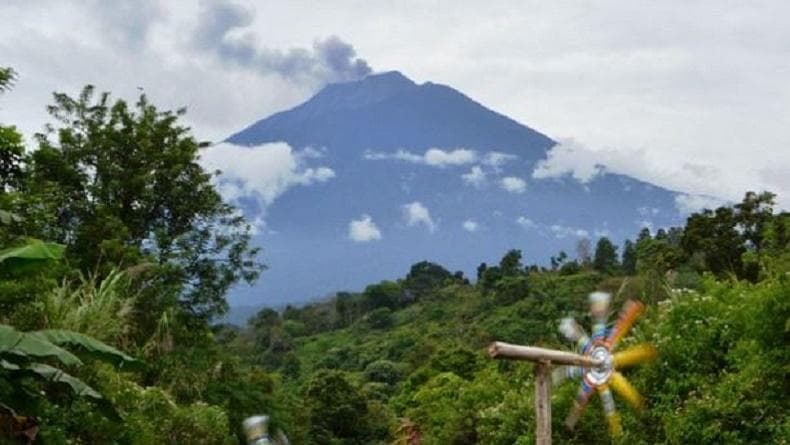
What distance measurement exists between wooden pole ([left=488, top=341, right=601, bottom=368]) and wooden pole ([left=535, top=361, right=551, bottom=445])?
0.08 m

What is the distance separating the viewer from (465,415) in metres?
19.4

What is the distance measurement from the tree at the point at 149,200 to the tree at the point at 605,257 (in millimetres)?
34214

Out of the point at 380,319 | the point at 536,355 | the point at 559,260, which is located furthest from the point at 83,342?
the point at 380,319

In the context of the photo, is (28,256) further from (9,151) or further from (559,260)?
(559,260)

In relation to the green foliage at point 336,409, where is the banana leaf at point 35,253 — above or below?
above

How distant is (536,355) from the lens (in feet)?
25.7

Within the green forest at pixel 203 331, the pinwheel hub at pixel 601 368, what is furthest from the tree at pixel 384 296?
the pinwheel hub at pixel 601 368

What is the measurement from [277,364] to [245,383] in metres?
32.2

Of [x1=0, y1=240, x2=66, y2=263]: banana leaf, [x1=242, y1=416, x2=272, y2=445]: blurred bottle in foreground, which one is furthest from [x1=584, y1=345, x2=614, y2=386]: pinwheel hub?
[x1=0, y1=240, x2=66, y2=263]: banana leaf

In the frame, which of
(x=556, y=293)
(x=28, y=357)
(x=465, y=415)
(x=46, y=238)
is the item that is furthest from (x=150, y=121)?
(x=556, y=293)

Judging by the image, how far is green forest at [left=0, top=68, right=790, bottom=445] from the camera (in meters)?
10.1

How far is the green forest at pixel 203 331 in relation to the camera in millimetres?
10117

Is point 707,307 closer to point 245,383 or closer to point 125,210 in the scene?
point 245,383

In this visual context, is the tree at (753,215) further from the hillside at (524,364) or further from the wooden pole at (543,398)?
the wooden pole at (543,398)
